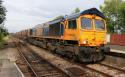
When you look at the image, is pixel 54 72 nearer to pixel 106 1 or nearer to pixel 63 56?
pixel 63 56

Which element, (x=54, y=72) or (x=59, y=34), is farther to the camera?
(x=59, y=34)

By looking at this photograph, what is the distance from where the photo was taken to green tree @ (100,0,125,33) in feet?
207

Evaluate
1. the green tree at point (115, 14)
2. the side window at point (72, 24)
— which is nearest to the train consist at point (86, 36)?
the side window at point (72, 24)

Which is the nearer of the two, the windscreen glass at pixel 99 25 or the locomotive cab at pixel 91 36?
the locomotive cab at pixel 91 36

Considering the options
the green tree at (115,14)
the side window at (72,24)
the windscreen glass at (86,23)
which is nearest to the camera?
the windscreen glass at (86,23)

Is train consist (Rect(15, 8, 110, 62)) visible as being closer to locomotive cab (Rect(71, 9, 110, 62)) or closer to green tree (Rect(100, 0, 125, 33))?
locomotive cab (Rect(71, 9, 110, 62))

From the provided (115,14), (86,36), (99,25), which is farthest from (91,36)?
(115,14)

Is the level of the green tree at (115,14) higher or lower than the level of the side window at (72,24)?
higher

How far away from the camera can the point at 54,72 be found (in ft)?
46.0

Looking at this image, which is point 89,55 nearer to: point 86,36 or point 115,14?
point 86,36

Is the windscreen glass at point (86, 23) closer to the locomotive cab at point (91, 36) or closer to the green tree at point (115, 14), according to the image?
the locomotive cab at point (91, 36)

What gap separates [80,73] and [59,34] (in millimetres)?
7446

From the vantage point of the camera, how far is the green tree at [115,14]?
63.0 metres

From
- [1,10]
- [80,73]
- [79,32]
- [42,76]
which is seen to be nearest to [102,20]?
[79,32]
